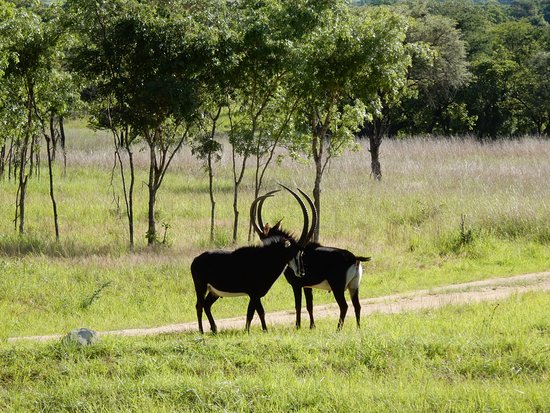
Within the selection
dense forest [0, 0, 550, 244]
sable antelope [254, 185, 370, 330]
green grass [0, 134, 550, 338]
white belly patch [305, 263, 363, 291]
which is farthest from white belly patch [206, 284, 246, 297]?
dense forest [0, 0, 550, 244]

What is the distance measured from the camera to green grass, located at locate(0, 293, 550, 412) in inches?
333

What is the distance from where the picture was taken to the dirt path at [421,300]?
45.2 feet

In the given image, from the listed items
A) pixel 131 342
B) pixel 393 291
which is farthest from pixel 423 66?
pixel 131 342

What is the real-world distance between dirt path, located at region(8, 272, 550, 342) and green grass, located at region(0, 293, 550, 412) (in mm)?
2393

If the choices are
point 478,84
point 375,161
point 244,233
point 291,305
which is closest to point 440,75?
point 478,84

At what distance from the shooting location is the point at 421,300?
15.7 metres

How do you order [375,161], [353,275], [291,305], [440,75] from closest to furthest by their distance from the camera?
[353,275] < [291,305] < [375,161] < [440,75]

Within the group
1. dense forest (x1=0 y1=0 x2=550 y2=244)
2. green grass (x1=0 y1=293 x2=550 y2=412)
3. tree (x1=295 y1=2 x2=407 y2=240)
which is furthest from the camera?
dense forest (x1=0 y1=0 x2=550 y2=244)

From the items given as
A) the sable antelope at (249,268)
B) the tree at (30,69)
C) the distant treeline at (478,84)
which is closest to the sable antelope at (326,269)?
the sable antelope at (249,268)

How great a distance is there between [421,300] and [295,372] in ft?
22.0

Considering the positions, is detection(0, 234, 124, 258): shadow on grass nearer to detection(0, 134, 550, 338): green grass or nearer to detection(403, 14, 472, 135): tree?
detection(0, 134, 550, 338): green grass

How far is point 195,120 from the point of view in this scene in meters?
22.2

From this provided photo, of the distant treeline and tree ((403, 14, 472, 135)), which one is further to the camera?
the distant treeline

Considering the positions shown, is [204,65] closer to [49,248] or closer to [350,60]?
[350,60]
